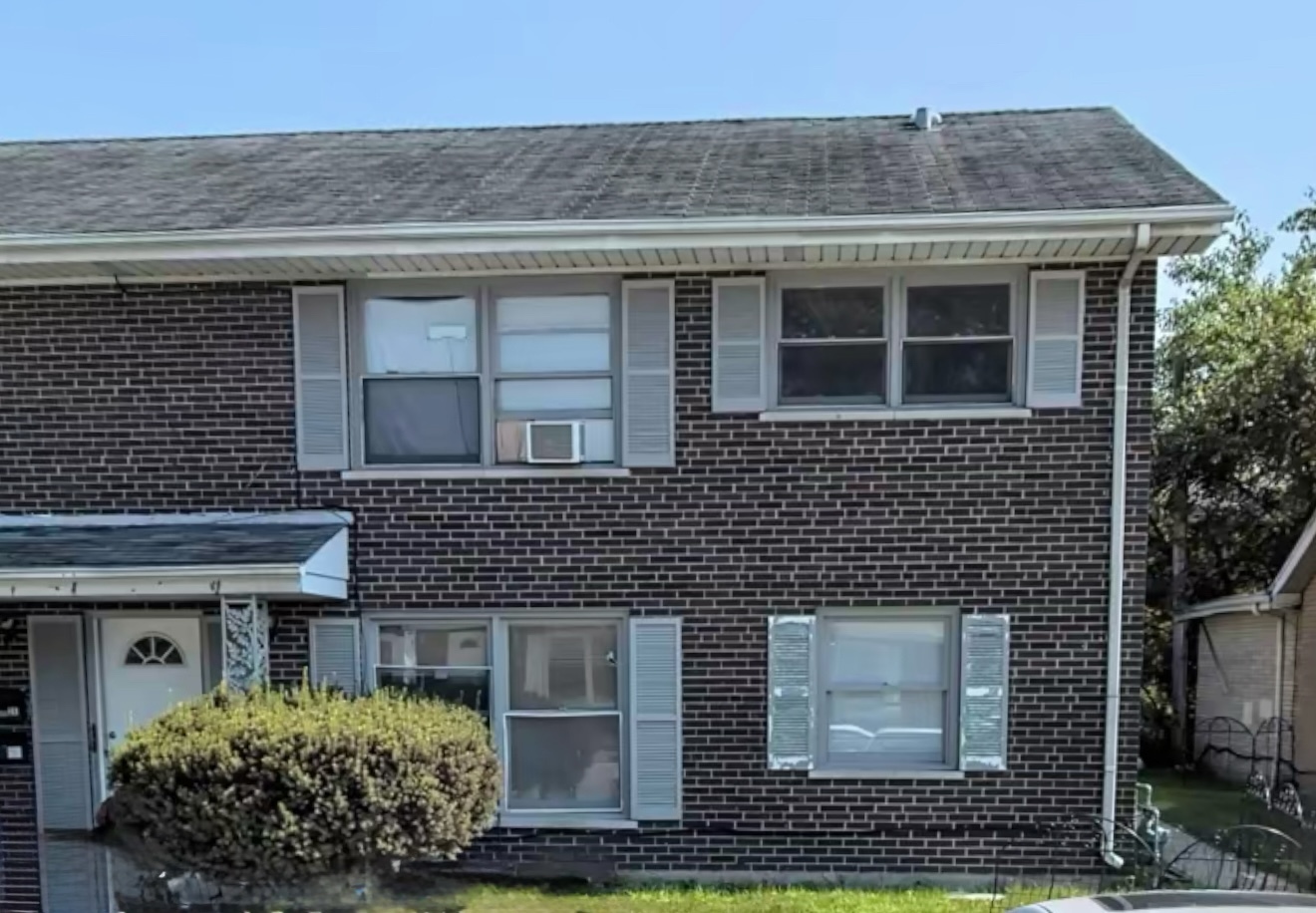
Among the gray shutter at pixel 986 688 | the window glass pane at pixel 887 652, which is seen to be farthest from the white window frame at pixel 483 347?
the gray shutter at pixel 986 688

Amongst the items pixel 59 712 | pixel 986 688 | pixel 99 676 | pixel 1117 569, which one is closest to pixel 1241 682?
pixel 1117 569

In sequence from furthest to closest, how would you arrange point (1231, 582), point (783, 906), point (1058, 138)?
point (1231, 582)
point (1058, 138)
point (783, 906)

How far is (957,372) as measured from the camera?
6.63m

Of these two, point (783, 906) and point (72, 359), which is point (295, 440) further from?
point (783, 906)

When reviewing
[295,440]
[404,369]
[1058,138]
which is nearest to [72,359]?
[295,440]

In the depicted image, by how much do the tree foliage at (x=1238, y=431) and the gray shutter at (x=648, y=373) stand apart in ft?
42.4

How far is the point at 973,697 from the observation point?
6.62 m

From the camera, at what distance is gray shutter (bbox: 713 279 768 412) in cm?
653

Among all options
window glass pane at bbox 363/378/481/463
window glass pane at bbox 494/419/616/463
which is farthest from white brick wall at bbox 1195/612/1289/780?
window glass pane at bbox 363/378/481/463

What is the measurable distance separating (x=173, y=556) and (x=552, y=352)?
2.90 metres

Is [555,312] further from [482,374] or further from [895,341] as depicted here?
[895,341]

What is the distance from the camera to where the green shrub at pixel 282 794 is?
5.32 metres

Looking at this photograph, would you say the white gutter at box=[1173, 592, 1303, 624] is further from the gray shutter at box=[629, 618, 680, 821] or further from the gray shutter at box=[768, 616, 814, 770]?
the gray shutter at box=[629, 618, 680, 821]

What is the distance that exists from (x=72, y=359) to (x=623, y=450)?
4.12m
